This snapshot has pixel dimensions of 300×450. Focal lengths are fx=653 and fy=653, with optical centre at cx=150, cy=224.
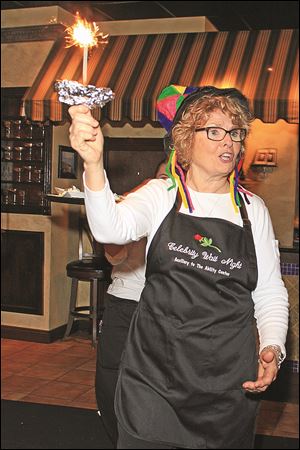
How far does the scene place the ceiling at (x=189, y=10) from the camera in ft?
4.64

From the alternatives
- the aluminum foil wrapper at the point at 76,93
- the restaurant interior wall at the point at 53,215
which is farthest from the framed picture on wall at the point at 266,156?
the aluminum foil wrapper at the point at 76,93

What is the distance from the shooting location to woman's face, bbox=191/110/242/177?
110 centimetres

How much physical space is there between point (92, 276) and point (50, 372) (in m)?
0.32

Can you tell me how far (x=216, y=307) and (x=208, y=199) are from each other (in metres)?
0.19

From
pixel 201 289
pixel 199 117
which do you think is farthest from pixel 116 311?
pixel 199 117

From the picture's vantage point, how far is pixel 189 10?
1.60m

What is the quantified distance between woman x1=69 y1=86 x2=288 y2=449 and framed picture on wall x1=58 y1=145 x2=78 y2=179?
0.62 feet

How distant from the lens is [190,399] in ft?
3.95

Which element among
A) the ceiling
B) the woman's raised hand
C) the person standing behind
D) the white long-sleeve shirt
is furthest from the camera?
the ceiling

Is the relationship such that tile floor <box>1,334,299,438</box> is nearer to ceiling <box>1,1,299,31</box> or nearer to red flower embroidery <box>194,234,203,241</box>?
red flower embroidery <box>194,234,203,241</box>

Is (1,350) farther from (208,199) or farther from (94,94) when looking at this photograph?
(94,94)

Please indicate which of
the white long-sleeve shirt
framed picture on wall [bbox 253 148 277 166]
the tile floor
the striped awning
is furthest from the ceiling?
the tile floor

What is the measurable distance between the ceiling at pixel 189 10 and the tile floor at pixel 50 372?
0.70 meters

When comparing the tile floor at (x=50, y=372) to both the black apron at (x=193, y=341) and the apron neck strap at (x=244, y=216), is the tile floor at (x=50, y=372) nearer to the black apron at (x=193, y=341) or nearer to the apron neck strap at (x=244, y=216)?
the black apron at (x=193, y=341)
